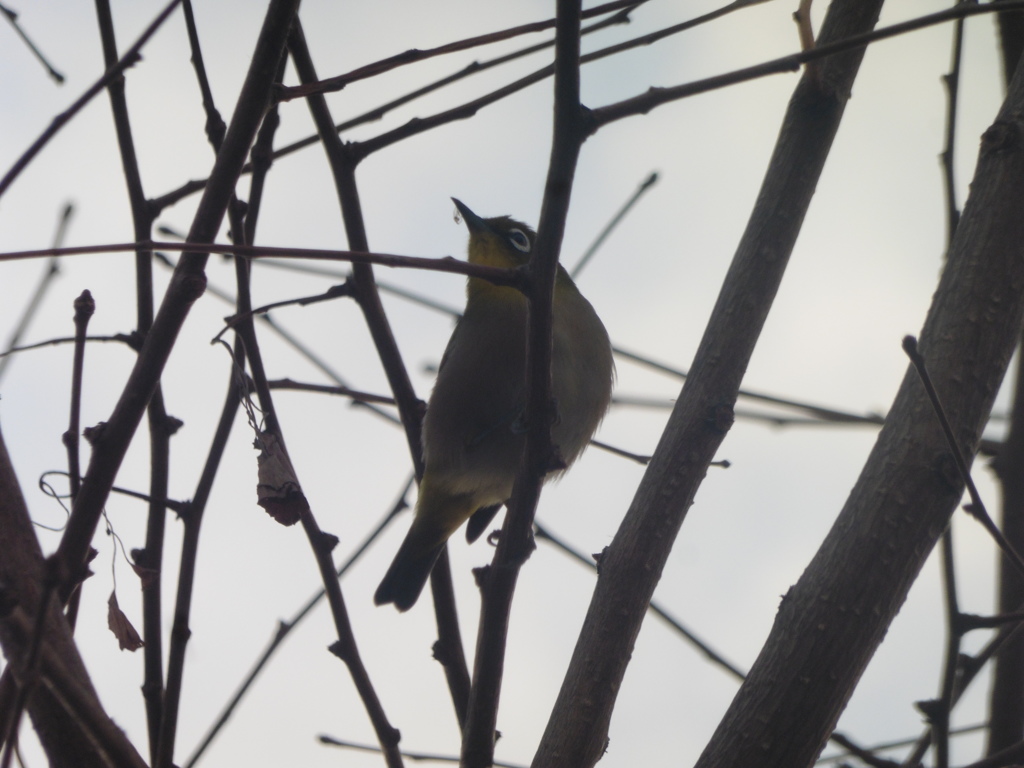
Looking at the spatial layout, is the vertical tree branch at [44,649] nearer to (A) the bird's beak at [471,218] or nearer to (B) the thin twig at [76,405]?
(B) the thin twig at [76,405]

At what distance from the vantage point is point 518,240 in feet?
17.0

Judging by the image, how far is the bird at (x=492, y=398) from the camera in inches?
174

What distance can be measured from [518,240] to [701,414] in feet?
8.49

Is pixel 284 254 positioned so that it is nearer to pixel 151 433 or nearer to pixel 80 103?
pixel 80 103

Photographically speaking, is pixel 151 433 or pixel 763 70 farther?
pixel 151 433

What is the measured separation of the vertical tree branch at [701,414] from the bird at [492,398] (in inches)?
55.9

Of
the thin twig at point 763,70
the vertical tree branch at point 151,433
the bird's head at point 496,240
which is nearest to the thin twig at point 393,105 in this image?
the vertical tree branch at point 151,433

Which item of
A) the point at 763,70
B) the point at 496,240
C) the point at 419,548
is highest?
the point at 496,240

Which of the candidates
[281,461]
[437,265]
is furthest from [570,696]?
[437,265]

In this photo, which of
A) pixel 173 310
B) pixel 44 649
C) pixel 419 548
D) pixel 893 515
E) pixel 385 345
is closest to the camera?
pixel 44 649

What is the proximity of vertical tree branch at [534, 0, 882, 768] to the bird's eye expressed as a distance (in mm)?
2251

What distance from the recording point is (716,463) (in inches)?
128

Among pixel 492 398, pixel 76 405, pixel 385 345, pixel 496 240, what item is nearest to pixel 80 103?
pixel 76 405

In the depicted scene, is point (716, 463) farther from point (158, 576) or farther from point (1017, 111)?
point (158, 576)
